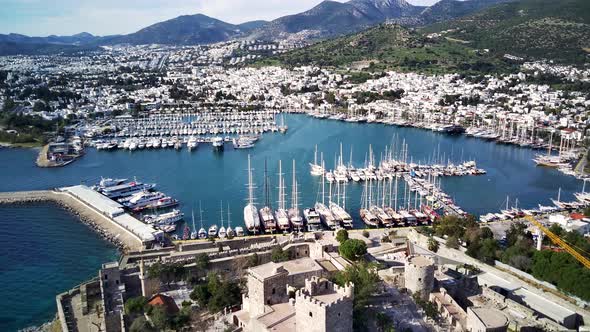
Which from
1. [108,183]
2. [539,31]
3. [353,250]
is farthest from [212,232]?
[539,31]

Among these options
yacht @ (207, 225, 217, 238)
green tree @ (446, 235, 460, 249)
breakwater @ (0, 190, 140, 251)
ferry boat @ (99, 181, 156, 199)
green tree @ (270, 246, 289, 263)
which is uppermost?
green tree @ (270, 246, 289, 263)

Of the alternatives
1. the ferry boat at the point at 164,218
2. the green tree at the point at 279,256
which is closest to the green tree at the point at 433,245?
the green tree at the point at 279,256

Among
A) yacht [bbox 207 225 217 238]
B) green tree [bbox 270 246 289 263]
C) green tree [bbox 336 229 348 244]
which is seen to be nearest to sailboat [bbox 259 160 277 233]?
yacht [bbox 207 225 217 238]

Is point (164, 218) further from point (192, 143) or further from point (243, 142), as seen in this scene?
point (243, 142)

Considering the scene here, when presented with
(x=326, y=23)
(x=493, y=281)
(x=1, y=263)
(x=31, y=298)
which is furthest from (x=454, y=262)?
(x=326, y=23)

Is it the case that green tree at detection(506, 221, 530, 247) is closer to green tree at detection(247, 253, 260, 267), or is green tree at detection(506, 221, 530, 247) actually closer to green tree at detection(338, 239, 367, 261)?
green tree at detection(338, 239, 367, 261)

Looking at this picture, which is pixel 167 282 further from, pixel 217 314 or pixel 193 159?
pixel 193 159

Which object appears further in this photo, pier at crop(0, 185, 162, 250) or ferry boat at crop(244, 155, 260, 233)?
ferry boat at crop(244, 155, 260, 233)

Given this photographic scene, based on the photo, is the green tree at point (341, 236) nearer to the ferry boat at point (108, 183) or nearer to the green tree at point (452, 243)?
the green tree at point (452, 243)
